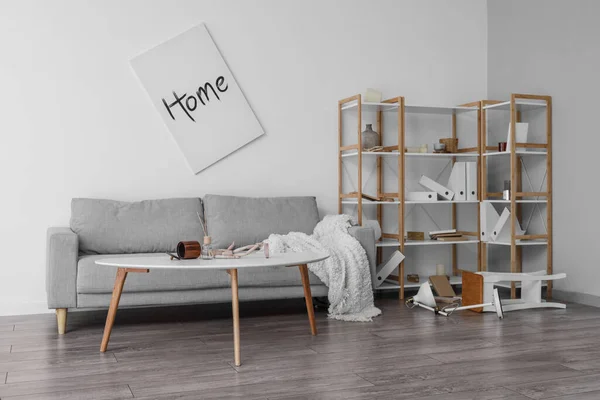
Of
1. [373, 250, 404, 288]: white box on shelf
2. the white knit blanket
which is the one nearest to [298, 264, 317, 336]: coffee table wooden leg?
the white knit blanket

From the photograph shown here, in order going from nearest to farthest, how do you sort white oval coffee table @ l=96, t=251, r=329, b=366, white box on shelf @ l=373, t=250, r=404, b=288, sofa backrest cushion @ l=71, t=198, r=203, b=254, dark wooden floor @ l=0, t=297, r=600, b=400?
dark wooden floor @ l=0, t=297, r=600, b=400, white oval coffee table @ l=96, t=251, r=329, b=366, sofa backrest cushion @ l=71, t=198, r=203, b=254, white box on shelf @ l=373, t=250, r=404, b=288

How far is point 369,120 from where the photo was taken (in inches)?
214

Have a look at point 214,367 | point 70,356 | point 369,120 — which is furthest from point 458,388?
point 369,120

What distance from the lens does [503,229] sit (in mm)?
5094

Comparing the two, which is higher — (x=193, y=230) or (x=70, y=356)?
(x=193, y=230)

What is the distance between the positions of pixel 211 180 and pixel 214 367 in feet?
7.10

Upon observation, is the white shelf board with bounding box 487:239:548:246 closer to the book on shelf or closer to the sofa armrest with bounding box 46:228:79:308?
the book on shelf

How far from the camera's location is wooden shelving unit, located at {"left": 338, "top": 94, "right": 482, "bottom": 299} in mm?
4980

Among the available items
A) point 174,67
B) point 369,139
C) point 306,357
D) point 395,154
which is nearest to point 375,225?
point 395,154

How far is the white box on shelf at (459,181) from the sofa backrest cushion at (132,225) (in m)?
2.02

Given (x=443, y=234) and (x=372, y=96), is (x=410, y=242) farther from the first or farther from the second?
(x=372, y=96)

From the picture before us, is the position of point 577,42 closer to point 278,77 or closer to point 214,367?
point 278,77

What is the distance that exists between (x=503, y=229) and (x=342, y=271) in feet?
5.08

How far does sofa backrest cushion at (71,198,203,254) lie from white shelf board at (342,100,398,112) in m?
1.46
